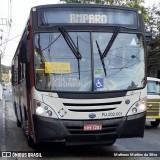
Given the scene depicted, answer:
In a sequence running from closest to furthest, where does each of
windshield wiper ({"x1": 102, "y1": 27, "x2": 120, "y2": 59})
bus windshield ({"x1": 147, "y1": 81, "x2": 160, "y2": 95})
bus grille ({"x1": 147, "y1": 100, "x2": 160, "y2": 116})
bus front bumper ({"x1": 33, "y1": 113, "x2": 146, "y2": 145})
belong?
bus front bumper ({"x1": 33, "y1": 113, "x2": 146, "y2": 145}) → windshield wiper ({"x1": 102, "y1": 27, "x2": 120, "y2": 59}) → bus grille ({"x1": 147, "y1": 100, "x2": 160, "y2": 116}) → bus windshield ({"x1": 147, "y1": 81, "x2": 160, "y2": 95})

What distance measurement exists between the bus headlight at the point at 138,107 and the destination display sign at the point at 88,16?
1.73 meters

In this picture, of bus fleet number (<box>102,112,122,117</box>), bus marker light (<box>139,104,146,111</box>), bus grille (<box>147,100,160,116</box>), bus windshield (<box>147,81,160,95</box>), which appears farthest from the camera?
bus windshield (<box>147,81,160,95</box>)

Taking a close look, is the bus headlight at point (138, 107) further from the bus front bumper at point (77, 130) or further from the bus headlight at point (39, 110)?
the bus headlight at point (39, 110)

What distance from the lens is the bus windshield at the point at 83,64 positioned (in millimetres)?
8977

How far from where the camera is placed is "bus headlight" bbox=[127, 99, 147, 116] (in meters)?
9.17

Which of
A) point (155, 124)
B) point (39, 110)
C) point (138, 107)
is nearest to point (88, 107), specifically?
point (39, 110)

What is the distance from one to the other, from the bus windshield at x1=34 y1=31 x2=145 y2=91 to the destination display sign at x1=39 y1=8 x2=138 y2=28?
1.02 ft

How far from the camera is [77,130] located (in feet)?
29.1

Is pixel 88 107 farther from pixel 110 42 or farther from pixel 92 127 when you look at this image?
pixel 110 42

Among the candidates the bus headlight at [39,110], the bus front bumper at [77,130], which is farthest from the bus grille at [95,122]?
the bus headlight at [39,110]

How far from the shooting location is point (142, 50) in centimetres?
949

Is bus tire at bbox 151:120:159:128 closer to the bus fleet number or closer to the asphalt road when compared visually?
the asphalt road

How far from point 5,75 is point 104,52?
13056 centimetres

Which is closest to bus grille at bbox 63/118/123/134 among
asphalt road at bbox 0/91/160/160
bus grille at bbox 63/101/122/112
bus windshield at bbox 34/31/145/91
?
bus grille at bbox 63/101/122/112
